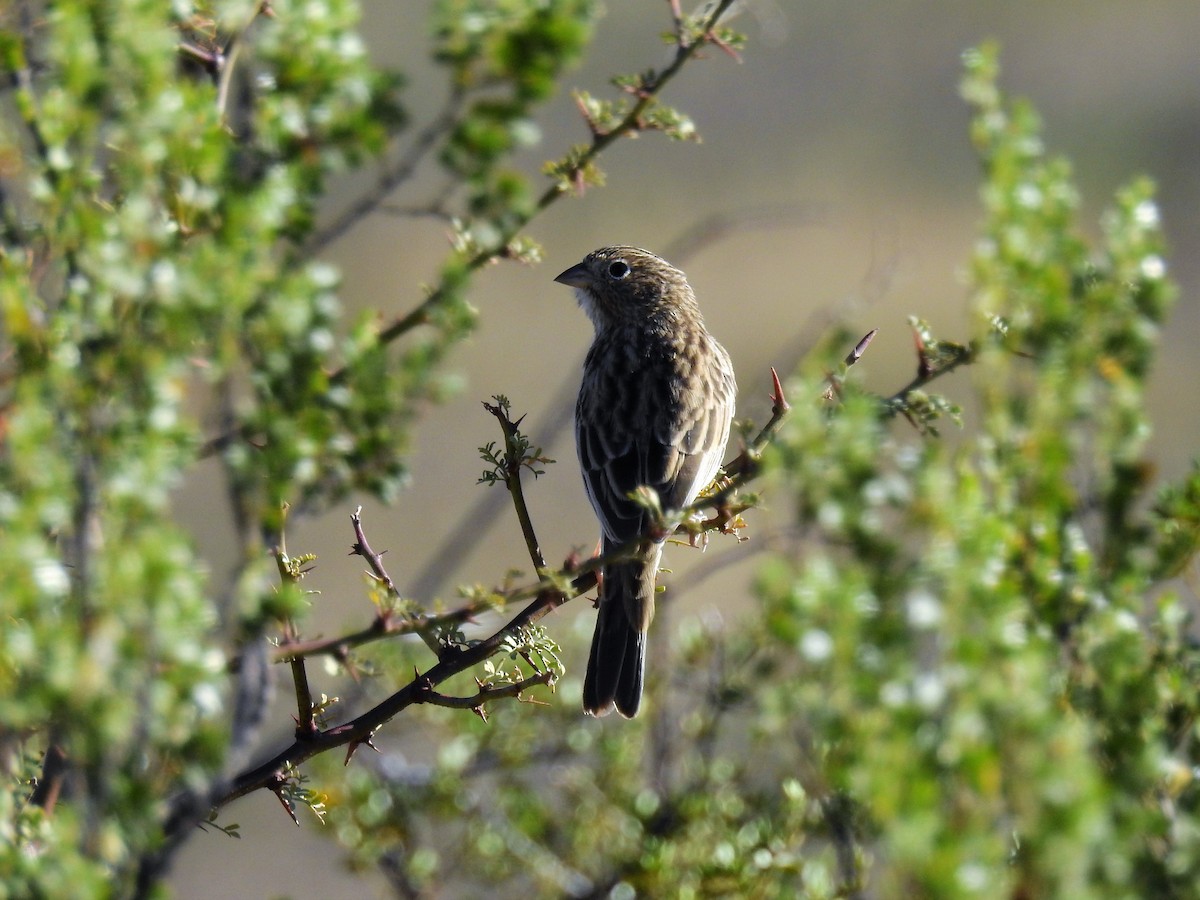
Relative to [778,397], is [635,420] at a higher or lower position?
lower

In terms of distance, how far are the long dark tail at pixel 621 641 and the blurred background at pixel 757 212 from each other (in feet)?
23.2

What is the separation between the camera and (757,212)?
41.5 feet

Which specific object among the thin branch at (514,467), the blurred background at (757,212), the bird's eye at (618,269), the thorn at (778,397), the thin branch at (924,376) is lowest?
the blurred background at (757,212)

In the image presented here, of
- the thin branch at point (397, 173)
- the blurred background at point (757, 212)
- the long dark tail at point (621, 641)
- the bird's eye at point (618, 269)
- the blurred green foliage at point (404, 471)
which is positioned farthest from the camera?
the blurred background at point (757, 212)

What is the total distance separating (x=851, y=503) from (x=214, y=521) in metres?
14.4

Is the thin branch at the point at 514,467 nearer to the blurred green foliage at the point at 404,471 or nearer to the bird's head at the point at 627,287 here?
the blurred green foliage at the point at 404,471

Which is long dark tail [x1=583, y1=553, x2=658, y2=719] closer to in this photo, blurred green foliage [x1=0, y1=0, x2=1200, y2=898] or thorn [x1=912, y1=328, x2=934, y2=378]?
thorn [x1=912, y1=328, x2=934, y2=378]

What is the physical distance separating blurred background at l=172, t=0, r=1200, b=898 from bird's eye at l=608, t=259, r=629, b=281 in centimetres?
546

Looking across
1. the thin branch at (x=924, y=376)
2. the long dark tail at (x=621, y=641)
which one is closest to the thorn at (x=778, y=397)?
the thin branch at (x=924, y=376)

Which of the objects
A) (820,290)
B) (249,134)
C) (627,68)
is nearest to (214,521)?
(820,290)

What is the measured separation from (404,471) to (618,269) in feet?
16.0

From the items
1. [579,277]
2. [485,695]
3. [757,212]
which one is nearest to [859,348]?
[485,695]

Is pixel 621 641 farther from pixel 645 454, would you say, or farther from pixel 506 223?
pixel 506 223

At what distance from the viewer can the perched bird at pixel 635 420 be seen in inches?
185
